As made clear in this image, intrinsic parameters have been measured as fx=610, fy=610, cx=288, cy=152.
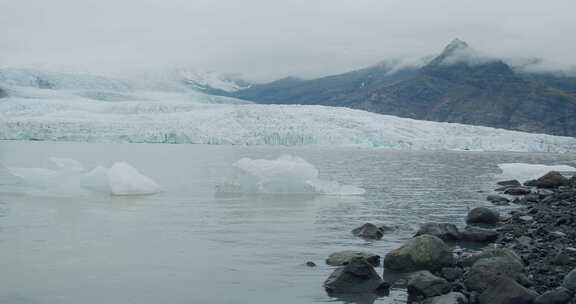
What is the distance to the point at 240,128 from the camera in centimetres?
7269

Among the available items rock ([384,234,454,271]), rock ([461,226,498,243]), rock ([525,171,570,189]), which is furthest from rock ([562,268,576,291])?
rock ([525,171,570,189])

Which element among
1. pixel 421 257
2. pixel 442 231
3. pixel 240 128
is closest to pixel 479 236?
pixel 442 231

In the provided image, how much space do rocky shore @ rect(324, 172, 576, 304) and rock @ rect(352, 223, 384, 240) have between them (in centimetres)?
2

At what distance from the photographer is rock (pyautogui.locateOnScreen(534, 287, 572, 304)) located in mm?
7699

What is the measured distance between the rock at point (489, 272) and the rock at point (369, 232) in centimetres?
444

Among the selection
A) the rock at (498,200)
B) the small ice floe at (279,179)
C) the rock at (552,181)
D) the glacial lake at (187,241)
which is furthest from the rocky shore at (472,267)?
the rock at (552,181)

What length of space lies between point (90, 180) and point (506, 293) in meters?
17.2

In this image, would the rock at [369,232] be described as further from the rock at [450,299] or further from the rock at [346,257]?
the rock at [450,299]

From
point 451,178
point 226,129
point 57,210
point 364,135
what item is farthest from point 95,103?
point 57,210

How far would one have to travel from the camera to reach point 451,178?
3353 centimetres

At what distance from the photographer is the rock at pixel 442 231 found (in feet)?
43.7

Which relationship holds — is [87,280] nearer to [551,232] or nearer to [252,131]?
[551,232]

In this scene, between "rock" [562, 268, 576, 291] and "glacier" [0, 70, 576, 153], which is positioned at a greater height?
"glacier" [0, 70, 576, 153]

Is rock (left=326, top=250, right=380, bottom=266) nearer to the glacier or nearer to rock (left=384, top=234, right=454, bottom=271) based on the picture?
rock (left=384, top=234, right=454, bottom=271)
